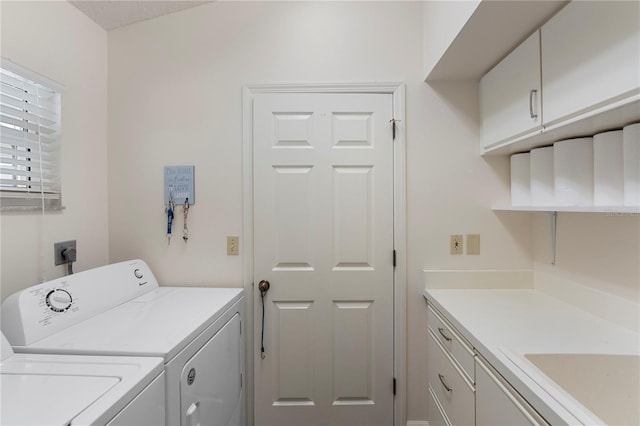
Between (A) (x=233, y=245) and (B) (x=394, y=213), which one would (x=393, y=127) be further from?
(A) (x=233, y=245)

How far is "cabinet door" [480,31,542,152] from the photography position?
1.18 m

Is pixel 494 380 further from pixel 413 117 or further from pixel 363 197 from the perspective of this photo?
pixel 413 117

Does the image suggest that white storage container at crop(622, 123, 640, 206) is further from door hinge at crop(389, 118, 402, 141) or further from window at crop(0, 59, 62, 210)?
window at crop(0, 59, 62, 210)

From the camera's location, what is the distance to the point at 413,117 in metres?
1.71

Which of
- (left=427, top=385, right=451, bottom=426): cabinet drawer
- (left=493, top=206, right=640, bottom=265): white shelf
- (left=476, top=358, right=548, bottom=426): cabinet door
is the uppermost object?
(left=493, top=206, right=640, bottom=265): white shelf

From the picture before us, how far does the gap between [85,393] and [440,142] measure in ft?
6.32

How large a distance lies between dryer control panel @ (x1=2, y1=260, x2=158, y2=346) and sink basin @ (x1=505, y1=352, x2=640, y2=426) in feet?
5.59

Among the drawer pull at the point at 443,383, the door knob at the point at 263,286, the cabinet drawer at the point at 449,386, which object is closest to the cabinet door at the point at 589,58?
the cabinet drawer at the point at 449,386

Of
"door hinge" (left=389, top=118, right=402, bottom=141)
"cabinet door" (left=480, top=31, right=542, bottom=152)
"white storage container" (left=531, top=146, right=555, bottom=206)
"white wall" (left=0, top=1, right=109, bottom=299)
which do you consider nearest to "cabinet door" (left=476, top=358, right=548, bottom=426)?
"white storage container" (left=531, top=146, right=555, bottom=206)

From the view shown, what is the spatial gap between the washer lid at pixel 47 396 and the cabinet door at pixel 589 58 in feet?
5.68

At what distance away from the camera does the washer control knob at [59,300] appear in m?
1.11

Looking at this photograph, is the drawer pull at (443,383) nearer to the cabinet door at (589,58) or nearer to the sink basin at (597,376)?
the sink basin at (597,376)

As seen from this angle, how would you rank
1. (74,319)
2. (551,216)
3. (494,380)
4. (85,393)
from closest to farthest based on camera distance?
(85,393) → (494,380) → (74,319) → (551,216)

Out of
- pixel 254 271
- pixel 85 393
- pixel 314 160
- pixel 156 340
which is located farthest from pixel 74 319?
pixel 314 160
